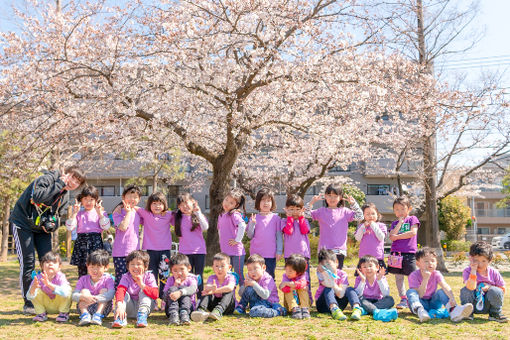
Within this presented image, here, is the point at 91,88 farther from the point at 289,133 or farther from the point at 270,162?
the point at 270,162

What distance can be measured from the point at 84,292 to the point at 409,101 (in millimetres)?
6043

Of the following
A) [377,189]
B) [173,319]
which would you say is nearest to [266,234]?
[173,319]

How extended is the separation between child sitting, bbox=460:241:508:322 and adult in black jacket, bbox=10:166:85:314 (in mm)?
4557

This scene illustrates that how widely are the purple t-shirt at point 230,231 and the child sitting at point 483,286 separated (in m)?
2.65

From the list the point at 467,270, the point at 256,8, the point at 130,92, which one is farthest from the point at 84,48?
the point at 467,270

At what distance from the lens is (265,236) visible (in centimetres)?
554

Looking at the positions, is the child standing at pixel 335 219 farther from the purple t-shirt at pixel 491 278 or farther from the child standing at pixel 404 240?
the purple t-shirt at pixel 491 278

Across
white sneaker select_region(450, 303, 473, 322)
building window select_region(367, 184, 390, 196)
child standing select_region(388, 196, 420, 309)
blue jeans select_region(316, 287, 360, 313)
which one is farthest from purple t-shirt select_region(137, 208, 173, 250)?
building window select_region(367, 184, 390, 196)

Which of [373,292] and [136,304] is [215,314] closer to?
[136,304]

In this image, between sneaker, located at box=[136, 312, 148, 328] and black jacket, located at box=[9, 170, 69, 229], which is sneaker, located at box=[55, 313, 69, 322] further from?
black jacket, located at box=[9, 170, 69, 229]

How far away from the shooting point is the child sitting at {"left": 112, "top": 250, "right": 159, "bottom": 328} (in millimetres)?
4680

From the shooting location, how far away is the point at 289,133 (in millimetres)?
10953

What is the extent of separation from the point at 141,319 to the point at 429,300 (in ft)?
10.5

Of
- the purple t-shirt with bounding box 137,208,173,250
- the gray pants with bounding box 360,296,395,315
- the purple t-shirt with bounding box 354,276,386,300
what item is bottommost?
the gray pants with bounding box 360,296,395,315
